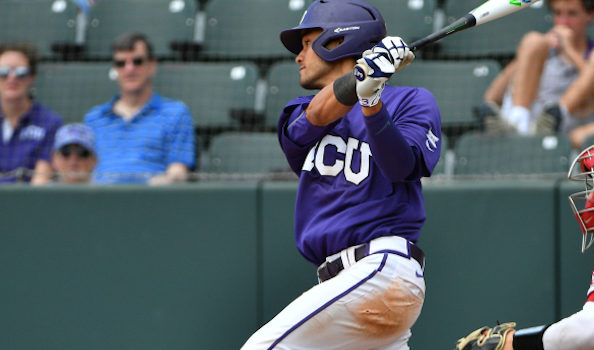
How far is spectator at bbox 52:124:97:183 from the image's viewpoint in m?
4.69

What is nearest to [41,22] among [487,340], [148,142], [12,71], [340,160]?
[12,71]

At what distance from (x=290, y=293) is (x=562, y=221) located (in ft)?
4.44

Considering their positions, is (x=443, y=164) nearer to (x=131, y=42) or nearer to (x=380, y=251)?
(x=131, y=42)

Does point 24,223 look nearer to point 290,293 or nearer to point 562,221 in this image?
point 290,293

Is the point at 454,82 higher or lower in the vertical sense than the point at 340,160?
higher

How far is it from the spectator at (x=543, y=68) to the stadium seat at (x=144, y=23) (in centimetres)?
214

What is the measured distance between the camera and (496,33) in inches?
219

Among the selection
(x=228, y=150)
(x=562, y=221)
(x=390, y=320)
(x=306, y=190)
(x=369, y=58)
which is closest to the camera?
(x=369, y=58)

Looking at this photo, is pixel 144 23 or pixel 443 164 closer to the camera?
pixel 443 164

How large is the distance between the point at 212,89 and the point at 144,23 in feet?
3.57

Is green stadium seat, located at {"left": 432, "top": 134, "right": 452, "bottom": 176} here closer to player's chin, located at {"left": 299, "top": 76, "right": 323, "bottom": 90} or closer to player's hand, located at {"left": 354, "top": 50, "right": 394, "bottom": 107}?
player's chin, located at {"left": 299, "top": 76, "right": 323, "bottom": 90}

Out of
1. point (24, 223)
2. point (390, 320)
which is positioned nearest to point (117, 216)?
point (24, 223)

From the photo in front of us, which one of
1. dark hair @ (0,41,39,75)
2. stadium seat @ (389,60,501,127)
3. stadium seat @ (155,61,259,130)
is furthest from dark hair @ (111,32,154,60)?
stadium seat @ (389,60,501,127)

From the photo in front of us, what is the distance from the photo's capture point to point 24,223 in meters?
4.39
